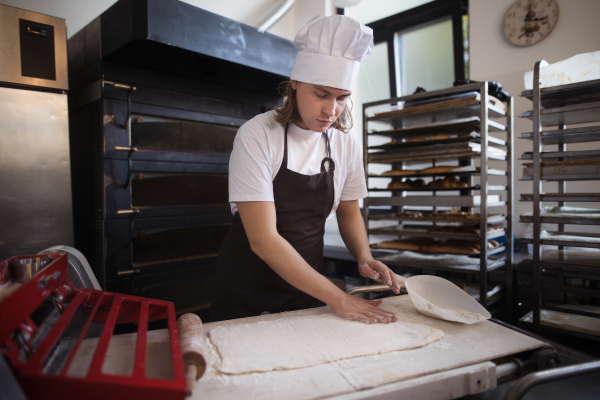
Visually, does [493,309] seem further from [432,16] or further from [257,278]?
[432,16]

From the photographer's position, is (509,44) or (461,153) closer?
(461,153)

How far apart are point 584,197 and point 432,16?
2.36m

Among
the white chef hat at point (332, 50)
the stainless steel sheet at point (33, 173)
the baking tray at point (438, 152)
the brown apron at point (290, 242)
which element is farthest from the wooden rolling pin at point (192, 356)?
the baking tray at point (438, 152)

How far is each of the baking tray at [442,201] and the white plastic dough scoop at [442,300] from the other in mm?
1105

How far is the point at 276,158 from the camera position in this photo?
52.9 inches

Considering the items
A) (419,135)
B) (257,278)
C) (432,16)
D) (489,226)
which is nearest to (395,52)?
(432,16)

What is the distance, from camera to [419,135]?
2.77m

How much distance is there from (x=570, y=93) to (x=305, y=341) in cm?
169

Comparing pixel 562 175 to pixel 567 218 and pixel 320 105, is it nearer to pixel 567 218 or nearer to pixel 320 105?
pixel 567 218

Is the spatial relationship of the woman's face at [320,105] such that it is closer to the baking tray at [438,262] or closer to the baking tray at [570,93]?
the baking tray at [570,93]

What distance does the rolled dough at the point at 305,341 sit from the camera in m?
0.82

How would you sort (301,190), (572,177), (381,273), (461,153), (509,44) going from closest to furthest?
(381,273)
(301,190)
(572,177)
(461,153)
(509,44)

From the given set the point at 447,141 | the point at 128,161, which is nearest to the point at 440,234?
the point at 447,141

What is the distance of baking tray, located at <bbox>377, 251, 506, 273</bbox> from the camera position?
2.30 m
